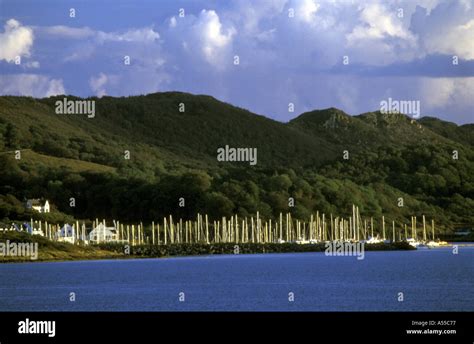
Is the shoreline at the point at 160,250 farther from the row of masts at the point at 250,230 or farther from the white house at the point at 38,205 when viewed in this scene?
the white house at the point at 38,205

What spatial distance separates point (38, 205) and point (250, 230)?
29848 millimetres

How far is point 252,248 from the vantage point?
154375mm

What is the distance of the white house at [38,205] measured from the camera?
155 metres

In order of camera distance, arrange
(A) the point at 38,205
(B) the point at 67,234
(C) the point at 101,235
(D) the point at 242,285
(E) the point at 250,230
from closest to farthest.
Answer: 1. (D) the point at 242,285
2. (B) the point at 67,234
3. (C) the point at 101,235
4. (A) the point at 38,205
5. (E) the point at 250,230

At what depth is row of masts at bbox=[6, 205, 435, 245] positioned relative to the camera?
508 ft

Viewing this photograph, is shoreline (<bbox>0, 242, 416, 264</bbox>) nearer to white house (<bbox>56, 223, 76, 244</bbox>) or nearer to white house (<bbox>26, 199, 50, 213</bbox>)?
white house (<bbox>56, 223, 76, 244</bbox>)

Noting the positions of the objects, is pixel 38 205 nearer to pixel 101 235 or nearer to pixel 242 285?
pixel 101 235

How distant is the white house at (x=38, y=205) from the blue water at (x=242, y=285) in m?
31.4

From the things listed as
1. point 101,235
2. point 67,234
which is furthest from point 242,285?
point 101,235

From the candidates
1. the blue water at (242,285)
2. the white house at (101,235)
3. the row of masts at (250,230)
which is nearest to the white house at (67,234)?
the white house at (101,235)

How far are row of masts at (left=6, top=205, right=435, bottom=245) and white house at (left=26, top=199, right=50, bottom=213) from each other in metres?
6.79

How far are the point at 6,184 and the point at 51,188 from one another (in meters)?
9.21

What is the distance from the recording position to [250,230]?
166m
